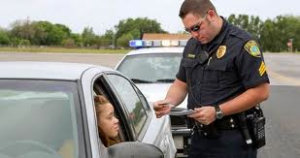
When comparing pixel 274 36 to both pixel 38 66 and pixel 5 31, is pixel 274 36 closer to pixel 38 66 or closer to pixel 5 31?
pixel 5 31

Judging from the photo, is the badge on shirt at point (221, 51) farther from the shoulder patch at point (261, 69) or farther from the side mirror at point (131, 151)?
the side mirror at point (131, 151)

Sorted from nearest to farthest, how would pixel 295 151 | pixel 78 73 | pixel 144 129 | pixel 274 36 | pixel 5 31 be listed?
pixel 78 73, pixel 144 129, pixel 295 151, pixel 5 31, pixel 274 36

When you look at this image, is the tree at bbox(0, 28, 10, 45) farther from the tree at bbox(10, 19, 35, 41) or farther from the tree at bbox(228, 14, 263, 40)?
the tree at bbox(228, 14, 263, 40)

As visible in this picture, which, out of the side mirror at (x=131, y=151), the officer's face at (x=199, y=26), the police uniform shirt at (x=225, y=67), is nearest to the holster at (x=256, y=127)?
the police uniform shirt at (x=225, y=67)

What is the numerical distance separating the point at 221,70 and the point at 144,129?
2.86 ft

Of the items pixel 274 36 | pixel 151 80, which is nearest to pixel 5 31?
pixel 274 36

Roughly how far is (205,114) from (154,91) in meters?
4.03

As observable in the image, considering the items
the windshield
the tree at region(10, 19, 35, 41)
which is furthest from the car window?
the tree at region(10, 19, 35, 41)

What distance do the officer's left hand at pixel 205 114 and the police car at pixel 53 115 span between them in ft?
1.42

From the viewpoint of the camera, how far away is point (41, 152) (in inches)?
115

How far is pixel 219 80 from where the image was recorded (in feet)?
11.8

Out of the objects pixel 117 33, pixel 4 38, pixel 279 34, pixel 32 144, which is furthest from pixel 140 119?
pixel 279 34

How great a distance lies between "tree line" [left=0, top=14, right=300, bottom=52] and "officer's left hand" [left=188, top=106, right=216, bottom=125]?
6280 cm

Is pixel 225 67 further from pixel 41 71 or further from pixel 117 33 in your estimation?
pixel 117 33
